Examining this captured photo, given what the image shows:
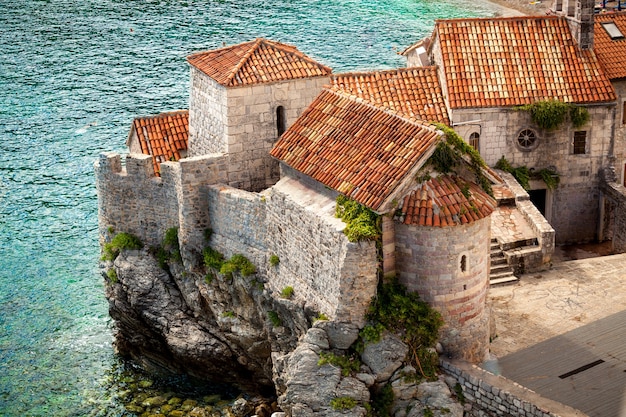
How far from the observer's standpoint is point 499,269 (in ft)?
150

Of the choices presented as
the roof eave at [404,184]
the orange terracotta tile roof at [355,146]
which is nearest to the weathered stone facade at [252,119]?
the orange terracotta tile roof at [355,146]

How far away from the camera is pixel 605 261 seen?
4725 centimetres

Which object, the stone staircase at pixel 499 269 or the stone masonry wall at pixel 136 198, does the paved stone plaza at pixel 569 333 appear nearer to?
the stone staircase at pixel 499 269

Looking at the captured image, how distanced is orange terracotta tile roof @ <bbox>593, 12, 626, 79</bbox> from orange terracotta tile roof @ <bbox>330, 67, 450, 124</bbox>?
24.2 ft

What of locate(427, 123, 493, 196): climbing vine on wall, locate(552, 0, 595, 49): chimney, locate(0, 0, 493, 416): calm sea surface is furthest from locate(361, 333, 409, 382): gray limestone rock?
locate(552, 0, 595, 49): chimney

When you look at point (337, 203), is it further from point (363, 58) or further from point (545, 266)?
point (363, 58)

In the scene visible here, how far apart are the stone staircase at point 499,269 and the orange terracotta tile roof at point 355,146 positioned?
8670 mm

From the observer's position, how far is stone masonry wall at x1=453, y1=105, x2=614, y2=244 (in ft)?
167

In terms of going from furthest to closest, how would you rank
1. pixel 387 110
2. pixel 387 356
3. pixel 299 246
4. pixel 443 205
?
1. pixel 299 246
2. pixel 387 110
3. pixel 387 356
4. pixel 443 205

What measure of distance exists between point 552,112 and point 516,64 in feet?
9.02

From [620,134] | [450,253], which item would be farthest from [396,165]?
[620,134]

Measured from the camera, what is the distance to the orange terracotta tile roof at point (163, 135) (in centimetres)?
4943

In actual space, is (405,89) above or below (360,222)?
above

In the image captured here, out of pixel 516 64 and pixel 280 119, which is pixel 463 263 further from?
pixel 516 64
